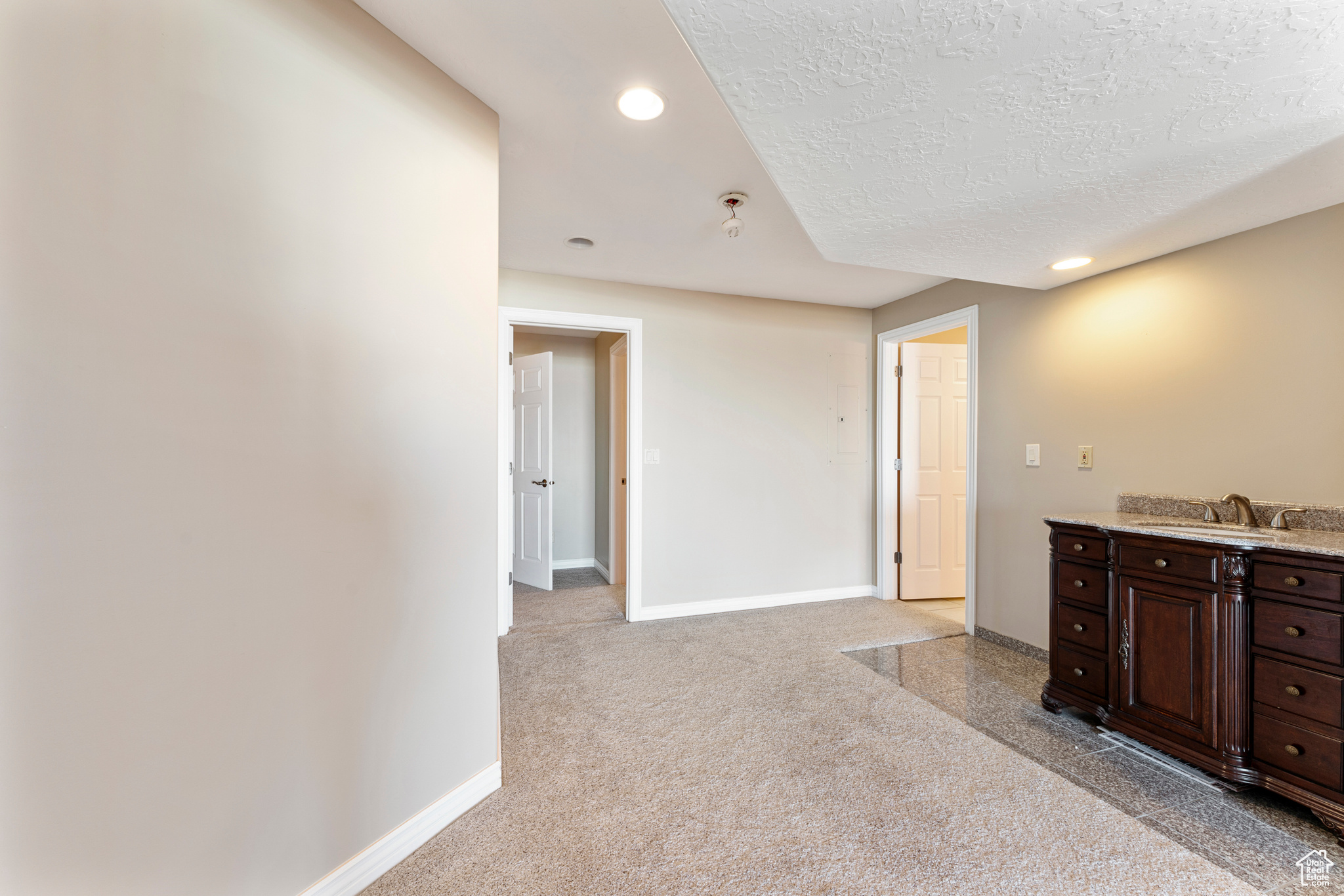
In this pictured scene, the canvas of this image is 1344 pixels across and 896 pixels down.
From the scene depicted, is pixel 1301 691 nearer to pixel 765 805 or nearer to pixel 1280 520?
pixel 1280 520

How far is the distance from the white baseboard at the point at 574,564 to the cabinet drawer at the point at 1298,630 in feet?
15.7

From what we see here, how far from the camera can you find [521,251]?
3260mm

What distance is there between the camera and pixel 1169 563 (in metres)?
2.13

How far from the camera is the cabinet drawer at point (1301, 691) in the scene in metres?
1.71

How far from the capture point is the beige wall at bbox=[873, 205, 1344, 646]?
7.22ft

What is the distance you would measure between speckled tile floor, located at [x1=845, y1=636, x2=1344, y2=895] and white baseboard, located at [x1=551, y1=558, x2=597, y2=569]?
3.22 metres

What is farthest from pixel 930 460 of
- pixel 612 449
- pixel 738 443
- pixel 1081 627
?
pixel 612 449

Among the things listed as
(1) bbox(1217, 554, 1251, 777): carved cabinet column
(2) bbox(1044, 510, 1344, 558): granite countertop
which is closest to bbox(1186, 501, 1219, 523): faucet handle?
(2) bbox(1044, 510, 1344, 558): granite countertop

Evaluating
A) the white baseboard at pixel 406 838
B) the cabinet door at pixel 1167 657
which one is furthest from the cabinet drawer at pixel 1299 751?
the white baseboard at pixel 406 838

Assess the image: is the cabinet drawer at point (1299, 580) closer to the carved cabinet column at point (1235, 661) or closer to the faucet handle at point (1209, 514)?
the carved cabinet column at point (1235, 661)

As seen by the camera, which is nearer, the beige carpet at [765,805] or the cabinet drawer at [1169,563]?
the beige carpet at [765,805]

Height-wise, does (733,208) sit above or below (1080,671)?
above

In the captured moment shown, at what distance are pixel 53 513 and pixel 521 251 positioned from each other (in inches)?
102

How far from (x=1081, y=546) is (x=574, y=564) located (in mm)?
4328
